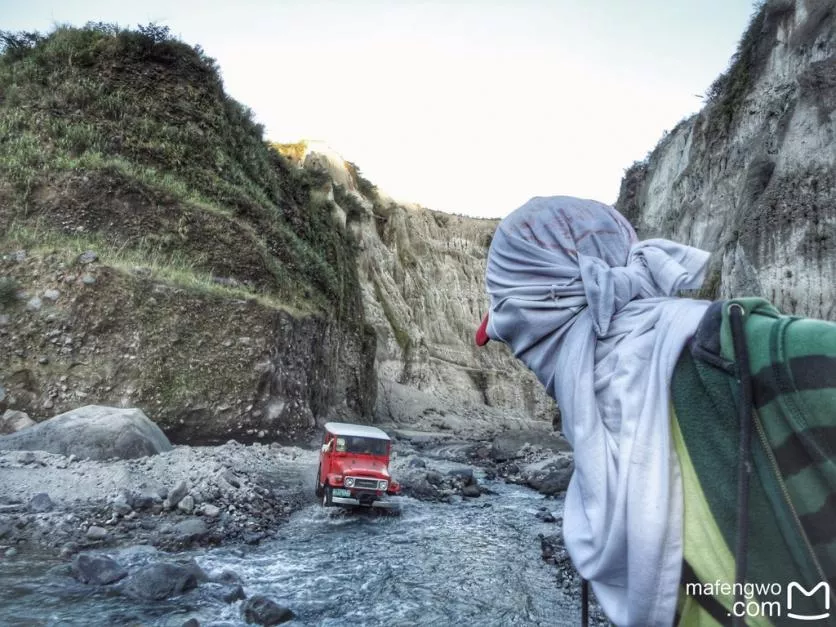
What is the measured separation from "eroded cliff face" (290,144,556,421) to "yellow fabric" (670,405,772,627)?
1160 inches

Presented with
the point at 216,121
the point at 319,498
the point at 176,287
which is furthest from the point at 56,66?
the point at 319,498

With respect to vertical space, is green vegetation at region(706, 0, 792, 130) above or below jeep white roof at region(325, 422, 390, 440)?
above

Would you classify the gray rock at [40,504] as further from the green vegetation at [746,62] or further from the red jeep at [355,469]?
the green vegetation at [746,62]

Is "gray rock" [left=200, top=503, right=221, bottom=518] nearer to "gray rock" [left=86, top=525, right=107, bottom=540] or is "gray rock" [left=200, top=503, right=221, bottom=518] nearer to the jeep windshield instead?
"gray rock" [left=86, top=525, right=107, bottom=540]

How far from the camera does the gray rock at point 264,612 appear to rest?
17.7ft

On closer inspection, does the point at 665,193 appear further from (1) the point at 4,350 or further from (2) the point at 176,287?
(1) the point at 4,350

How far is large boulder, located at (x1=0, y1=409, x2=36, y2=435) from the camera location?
1202cm

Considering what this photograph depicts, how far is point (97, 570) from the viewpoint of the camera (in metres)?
6.00

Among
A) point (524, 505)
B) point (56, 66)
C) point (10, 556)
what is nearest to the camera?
point (10, 556)

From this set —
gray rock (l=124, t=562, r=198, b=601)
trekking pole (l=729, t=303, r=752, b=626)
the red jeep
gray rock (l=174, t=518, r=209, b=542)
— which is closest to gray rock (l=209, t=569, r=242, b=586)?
gray rock (l=124, t=562, r=198, b=601)

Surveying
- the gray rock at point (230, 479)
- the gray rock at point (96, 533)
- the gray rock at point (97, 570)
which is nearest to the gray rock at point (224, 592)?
the gray rock at point (97, 570)

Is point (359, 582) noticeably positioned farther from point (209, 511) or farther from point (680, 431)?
point (680, 431)

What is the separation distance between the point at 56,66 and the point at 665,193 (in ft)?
78.5

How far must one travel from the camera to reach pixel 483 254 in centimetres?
4700
